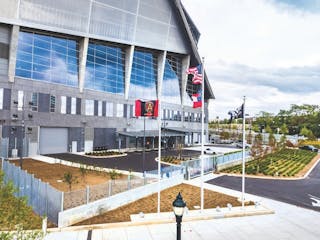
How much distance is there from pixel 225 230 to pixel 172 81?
56.6 m

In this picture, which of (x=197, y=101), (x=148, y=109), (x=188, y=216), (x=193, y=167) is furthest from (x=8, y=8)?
(x=188, y=216)

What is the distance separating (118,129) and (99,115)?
538 cm

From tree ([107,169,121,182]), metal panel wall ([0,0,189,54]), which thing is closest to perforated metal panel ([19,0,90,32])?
metal panel wall ([0,0,189,54])

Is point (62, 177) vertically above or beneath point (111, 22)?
beneath

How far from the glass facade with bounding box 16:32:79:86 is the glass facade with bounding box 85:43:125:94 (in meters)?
2.81

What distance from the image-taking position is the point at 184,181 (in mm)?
27375

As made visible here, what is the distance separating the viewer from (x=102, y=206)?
57.0 feet

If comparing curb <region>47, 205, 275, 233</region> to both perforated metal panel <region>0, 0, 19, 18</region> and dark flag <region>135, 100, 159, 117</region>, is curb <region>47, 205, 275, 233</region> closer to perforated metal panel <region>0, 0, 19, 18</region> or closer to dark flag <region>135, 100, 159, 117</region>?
dark flag <region>135, 100, 159, 117</region>

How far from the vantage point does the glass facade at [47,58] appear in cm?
4331

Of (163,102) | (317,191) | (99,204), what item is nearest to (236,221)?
(99,204)

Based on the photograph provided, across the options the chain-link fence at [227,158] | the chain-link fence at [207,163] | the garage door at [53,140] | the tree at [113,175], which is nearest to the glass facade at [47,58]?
the garage door at [53,140]

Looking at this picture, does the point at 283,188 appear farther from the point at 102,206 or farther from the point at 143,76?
the point at 143,76

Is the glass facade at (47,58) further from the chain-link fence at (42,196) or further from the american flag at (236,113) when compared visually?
the american flag at (236,113)

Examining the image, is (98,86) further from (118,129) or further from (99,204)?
(99,204)
